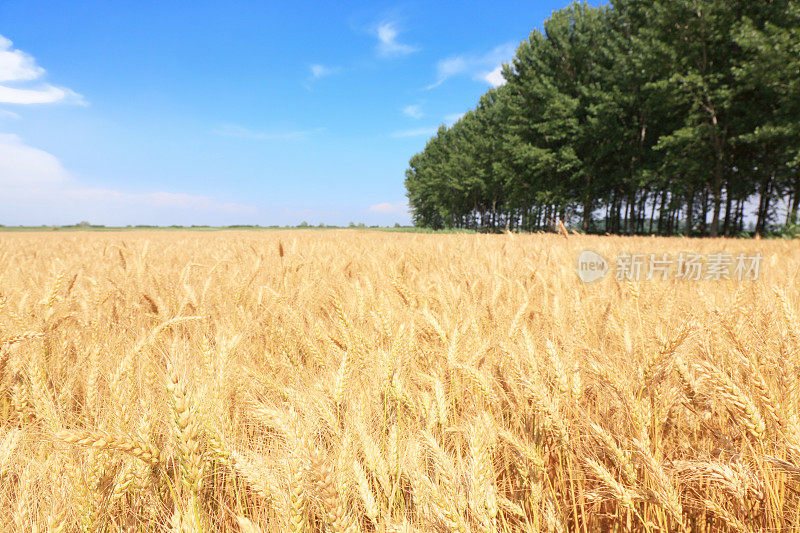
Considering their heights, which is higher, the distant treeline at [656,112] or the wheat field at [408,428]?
the distant treeline at [656,112]

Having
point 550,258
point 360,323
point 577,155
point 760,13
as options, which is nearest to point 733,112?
point 760,13

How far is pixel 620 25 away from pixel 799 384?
87.3 ft

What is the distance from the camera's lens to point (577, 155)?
22859 millimetres

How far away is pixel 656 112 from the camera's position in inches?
778

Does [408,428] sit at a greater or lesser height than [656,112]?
lesser

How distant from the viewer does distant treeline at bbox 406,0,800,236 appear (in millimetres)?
14586

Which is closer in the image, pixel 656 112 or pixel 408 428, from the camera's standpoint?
pixel 408 428

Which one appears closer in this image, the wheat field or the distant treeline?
the wheat field

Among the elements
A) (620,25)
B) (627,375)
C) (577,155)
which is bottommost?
(627,375)

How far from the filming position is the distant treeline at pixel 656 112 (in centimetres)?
1459

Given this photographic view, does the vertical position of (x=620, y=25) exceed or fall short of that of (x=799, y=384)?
it exceeds it

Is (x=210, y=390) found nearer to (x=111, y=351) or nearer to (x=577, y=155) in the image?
(x=111, y=351)

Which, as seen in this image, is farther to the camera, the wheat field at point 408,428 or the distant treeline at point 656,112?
the distant treeline at point 656,112

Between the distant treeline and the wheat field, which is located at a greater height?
the distant treeline
